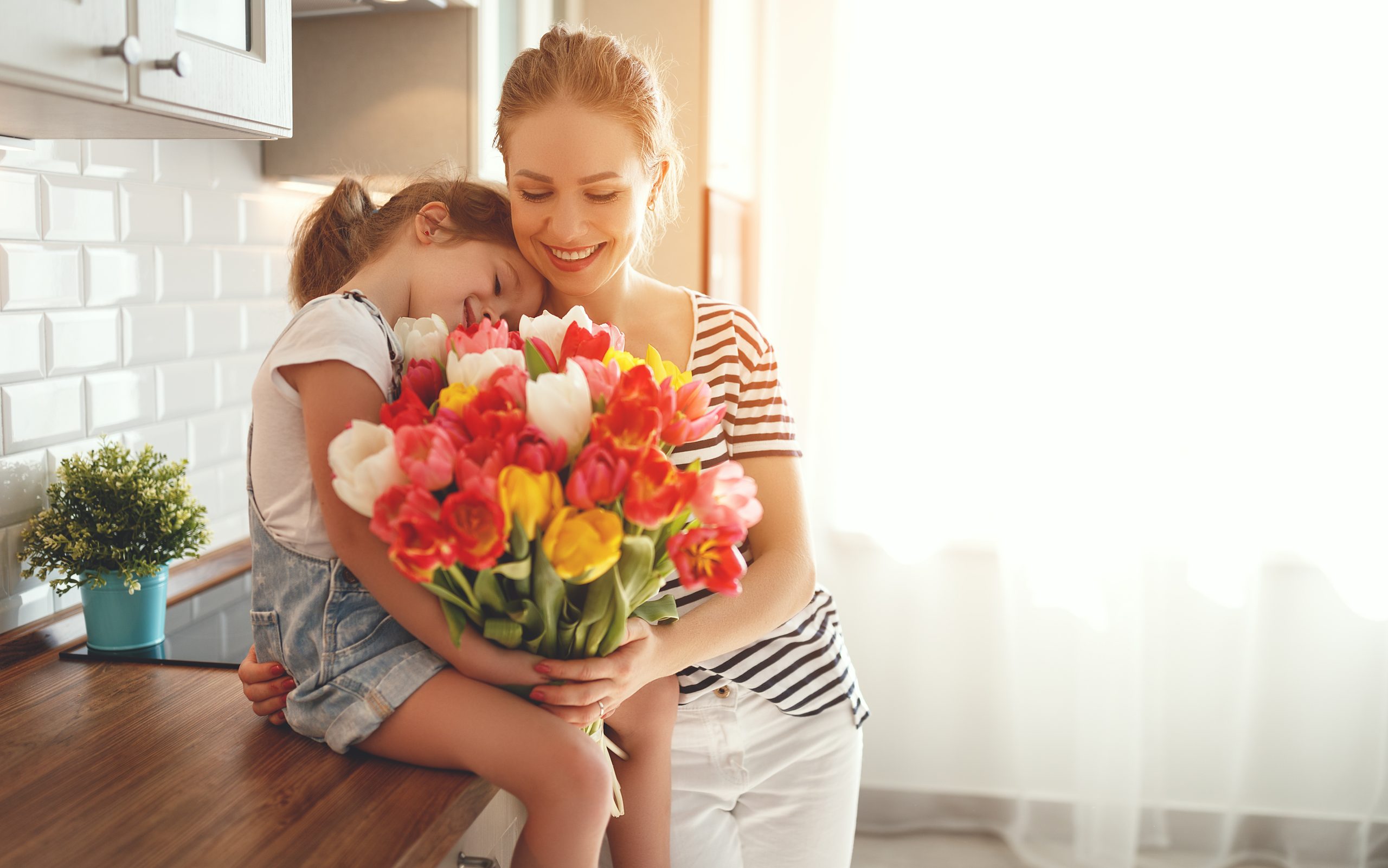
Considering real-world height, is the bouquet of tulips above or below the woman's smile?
below

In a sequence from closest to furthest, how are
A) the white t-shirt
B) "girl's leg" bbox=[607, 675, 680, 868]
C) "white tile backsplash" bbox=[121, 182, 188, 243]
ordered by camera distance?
the white t-shirt
"girl's leg" bbox=[607, 675, 680, 868]
"white tile backsplash" bbox=[121, 182, 188, 243]

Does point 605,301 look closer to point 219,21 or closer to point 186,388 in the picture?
point 219,21

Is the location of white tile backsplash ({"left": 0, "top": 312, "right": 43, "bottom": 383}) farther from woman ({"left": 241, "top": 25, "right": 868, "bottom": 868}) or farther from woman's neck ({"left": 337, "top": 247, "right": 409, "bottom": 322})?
woman ({"left": 241, "top": 25, "right": 868, "bottom": 868})

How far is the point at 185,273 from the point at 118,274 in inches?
6.0

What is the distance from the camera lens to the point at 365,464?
806 millimetres

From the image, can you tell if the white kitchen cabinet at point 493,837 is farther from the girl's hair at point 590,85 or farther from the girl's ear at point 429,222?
the girl's hair at point 590,85

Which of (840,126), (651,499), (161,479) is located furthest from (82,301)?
(840,126)

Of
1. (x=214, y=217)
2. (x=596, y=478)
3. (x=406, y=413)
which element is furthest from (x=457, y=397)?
(x=214, y=217)

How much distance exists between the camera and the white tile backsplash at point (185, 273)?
1614mm

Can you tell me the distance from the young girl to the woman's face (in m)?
0.29

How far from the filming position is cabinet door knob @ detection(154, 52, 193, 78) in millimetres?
997

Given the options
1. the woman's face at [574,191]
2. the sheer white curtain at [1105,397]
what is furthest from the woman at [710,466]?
the sheer white curtain at [1105,397]

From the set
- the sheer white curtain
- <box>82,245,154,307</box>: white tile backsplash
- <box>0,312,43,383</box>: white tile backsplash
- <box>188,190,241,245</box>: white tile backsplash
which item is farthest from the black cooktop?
the sheer white curtain

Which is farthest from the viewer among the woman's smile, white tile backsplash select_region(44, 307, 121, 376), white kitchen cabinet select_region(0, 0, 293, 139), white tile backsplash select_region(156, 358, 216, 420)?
white tile backsplash select_region(156, 358, 216, 420)
